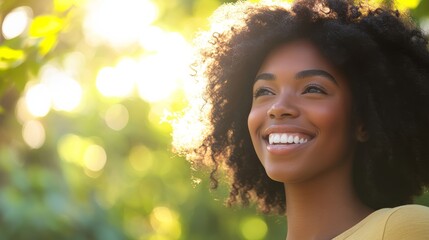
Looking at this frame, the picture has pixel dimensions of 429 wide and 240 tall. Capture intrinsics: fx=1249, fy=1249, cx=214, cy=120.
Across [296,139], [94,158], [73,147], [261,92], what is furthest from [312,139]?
[94,158]

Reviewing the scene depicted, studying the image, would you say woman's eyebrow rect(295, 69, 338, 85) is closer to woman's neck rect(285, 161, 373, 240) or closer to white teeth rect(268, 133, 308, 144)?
white teeth rect(268, 133, 308, 144)

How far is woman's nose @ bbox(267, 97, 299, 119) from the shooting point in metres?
4.82

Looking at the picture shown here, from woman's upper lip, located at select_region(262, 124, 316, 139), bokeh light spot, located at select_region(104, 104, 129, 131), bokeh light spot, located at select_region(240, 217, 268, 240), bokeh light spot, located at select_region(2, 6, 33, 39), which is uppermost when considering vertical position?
bokeh light spot, located at select_region(104, 104, 129, 131)

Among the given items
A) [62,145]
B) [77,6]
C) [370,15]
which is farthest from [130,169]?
[370,15]

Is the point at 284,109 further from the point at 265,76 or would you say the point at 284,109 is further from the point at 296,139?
the point at 265,76

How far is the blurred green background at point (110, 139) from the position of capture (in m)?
9.24

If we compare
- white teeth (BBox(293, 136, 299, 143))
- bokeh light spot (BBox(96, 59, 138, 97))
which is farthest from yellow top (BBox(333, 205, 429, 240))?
bokeh light spot (BBox(96, 59, 138, 97))

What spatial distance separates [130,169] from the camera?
15.0 m

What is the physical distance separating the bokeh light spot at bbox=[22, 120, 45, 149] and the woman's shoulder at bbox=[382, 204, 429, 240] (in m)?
10.5

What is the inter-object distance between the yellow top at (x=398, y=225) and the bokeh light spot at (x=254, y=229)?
23.0ft

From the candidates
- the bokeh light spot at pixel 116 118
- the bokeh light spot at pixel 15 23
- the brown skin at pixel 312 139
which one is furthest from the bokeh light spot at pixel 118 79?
the brown skin at pixel 312 139

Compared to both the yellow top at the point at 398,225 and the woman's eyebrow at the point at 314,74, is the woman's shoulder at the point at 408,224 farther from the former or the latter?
the woman's eyebrow at the point at 314,74

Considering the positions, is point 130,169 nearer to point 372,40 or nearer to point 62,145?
point 62,145

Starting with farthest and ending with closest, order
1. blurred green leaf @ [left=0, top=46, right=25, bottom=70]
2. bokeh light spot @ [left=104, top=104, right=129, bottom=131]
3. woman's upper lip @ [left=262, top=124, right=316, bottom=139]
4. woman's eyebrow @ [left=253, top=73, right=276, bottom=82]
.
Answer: bokeh light spot @ [left=104, top=104, right=129, bottom=131] → blurred green leaf @ [left=0, top=46, right=25, bottom=70] → woman's eyebrow @ [left=253, top=73, right=276, bottom=82] → woman's upper lip @ [left=262, top=124, right=316, bottom=139]
